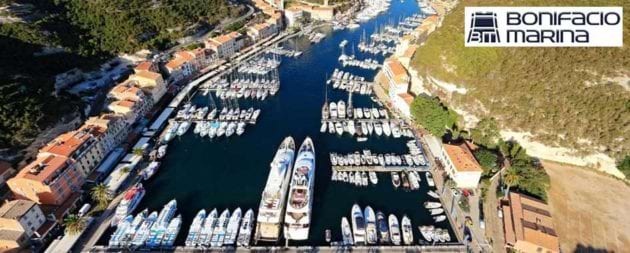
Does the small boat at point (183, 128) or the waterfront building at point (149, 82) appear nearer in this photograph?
the small boat at point (183, 128)

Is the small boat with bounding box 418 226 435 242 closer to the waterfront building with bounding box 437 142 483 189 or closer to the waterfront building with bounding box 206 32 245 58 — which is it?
the waterfront building with bounding box 437 142 483 189

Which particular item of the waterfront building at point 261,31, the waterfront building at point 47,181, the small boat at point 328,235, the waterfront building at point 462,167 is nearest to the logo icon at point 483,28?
the waterfront building at point 462,167

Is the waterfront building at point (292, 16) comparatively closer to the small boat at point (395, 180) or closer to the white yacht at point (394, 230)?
the small boat at point (395, 180)

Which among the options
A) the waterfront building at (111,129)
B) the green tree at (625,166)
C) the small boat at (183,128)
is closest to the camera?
the green tree at (625,166)

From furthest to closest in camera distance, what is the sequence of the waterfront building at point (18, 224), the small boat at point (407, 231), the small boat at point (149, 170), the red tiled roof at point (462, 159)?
the small boat at point (149, 170) < the red tiled roof at point (462, 159) < the small boat at point (407, 231) < the waterfront building at point (18, 224)

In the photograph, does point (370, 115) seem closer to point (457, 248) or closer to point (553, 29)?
point (457, 248)

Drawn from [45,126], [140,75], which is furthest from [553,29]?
[45,126]

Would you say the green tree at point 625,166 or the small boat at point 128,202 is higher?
the small boat at point 128,202
